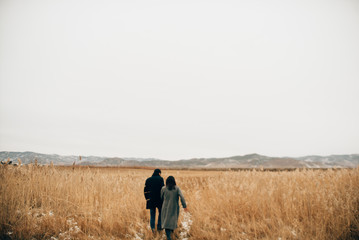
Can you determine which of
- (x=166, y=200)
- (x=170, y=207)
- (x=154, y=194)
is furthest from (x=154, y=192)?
(x=170, y=207)

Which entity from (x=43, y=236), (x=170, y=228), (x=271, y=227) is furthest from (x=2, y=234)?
(x=271, y=227)

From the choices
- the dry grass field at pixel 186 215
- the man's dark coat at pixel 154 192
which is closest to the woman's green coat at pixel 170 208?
the man's dark coat at pixel 154 192

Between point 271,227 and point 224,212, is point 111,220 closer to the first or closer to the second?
point 224,212

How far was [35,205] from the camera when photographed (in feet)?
23.1

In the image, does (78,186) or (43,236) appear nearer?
(43,236)

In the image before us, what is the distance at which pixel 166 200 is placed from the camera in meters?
5.29

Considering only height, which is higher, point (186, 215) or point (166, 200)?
point (166, 200)

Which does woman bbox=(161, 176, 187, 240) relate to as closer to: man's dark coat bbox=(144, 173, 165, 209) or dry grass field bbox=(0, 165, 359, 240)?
man's dark coat bbox=(144, 173, 165, 209)

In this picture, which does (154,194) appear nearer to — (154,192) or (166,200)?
(154,192)

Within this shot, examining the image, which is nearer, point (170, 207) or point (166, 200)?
point (170, 207)

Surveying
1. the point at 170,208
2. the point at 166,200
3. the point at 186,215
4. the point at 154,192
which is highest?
the point at 154,192

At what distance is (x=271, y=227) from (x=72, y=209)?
6.05 m

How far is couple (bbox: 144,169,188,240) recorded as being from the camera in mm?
5109

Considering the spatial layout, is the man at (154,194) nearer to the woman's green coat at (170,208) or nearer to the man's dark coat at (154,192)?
the man's dark coat at (154,192)
